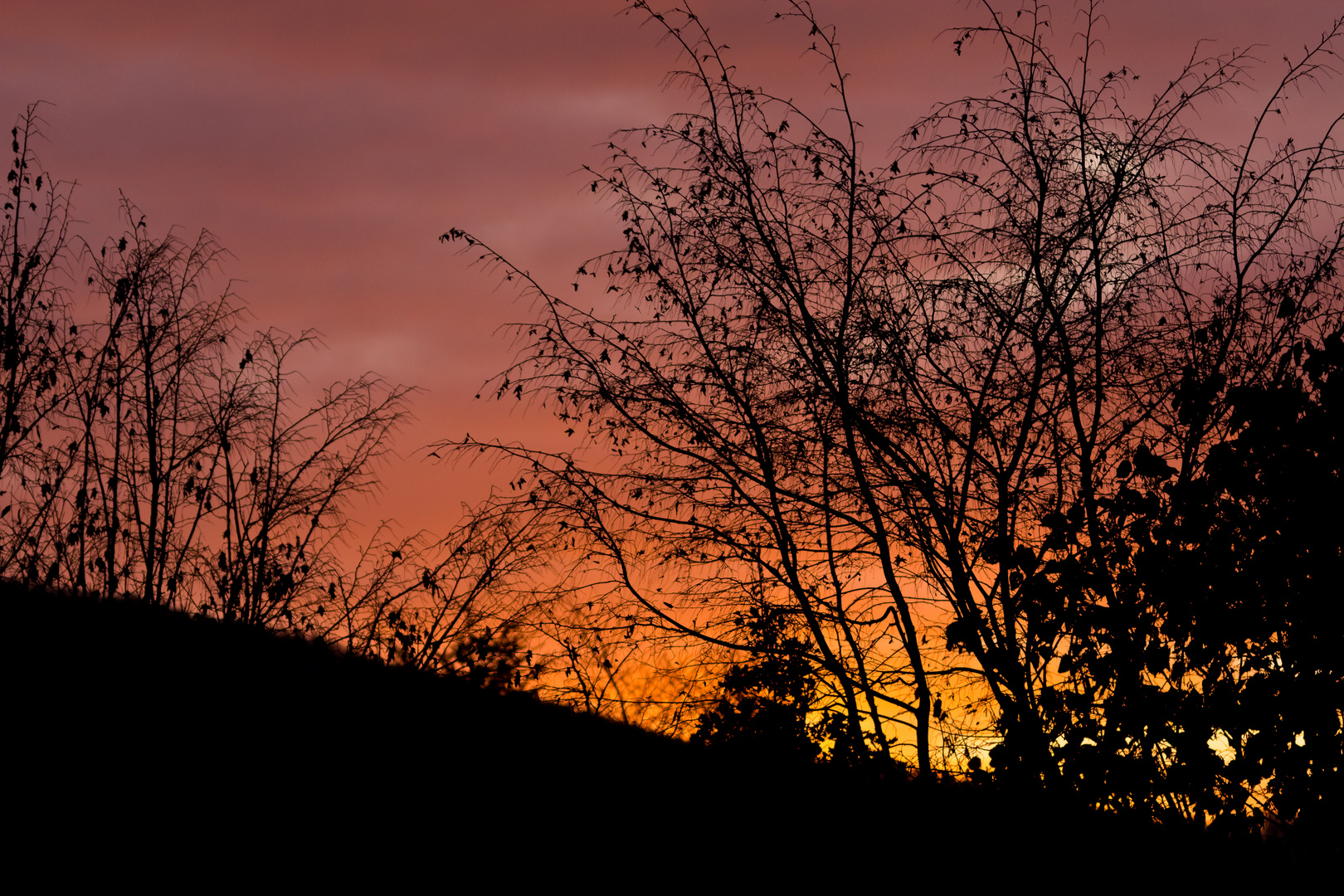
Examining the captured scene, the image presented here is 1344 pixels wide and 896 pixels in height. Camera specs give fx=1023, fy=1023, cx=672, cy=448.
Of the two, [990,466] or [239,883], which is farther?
[990,466]

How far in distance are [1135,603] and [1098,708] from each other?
36.4 inches

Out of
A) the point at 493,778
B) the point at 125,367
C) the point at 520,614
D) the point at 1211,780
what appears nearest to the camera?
the point at 1211,780

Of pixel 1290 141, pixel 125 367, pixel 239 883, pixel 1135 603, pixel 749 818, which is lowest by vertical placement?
pixel 239 883

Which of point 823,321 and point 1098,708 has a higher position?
point 823,321

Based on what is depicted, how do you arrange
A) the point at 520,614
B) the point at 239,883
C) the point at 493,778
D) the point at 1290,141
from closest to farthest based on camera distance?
the point at 239,883
the point at 493,778
the point at 1290,141
the point at 520,614

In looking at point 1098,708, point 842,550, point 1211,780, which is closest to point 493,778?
point 842,550

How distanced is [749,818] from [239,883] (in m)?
3.65

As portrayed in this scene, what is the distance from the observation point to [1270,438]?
458 centimetres

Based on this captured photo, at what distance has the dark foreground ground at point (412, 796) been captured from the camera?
17.9 feet

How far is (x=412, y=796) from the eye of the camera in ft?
21.2

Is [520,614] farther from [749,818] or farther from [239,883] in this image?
[239,883]

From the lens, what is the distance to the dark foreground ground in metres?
5.46

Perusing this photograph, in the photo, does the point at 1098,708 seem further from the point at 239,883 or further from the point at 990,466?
the point at 239,883

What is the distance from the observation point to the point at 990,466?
25.7ft
